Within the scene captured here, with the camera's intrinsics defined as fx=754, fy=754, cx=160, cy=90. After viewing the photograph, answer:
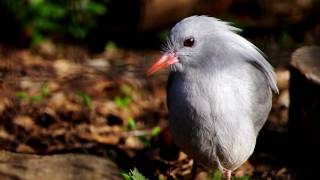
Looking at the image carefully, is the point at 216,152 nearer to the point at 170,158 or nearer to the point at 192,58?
the point at 192,58

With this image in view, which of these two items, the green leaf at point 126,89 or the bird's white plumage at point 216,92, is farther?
the green leaf at point 126,89

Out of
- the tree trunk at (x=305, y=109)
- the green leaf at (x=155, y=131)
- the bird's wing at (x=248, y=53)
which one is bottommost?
the green leaf at (x=155, y=131)

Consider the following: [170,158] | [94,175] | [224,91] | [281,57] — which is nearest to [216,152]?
[224,91]

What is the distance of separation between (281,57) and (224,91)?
10.6 feet

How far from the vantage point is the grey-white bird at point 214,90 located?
5035 millimetres

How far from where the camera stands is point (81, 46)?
895 centimetres

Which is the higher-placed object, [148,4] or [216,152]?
[148,4]

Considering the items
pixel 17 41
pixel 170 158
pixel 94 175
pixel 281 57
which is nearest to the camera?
pixel 94 175

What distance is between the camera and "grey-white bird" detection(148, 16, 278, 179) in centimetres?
504

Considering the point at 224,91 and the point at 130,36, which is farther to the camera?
the point at 130,36

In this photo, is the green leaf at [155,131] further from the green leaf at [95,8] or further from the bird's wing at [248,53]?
the green leaf at [95,8]

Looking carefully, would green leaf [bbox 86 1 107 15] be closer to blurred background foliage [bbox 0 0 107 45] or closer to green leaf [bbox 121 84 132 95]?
blurred background foliage [bbox 0 0 107 45]

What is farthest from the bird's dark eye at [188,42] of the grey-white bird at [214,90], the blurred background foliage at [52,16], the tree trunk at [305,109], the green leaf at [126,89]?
the blurred background foliage at [52,16]

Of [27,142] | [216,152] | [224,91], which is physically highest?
[224,91]
